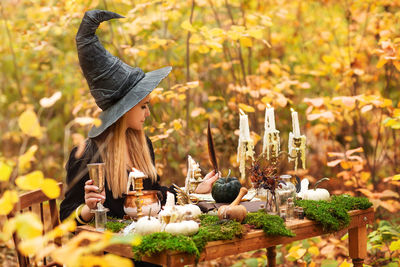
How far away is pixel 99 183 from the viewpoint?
2.42 m

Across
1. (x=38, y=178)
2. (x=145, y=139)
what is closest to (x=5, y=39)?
(x=145, y=139)

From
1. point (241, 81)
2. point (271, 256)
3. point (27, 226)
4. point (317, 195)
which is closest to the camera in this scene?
point (27, 226)

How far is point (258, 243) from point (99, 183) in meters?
0.79

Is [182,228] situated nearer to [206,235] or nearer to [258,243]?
[206,235]

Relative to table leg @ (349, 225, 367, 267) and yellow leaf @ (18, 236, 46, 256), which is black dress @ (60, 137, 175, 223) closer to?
table leg @ (349, 225, 367, 267)

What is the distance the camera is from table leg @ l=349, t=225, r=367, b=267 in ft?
9.85

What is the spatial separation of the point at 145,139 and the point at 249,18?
2.37 metres

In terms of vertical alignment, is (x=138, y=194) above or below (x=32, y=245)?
below

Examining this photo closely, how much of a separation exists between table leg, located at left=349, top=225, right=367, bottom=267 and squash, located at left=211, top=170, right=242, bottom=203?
0.77 meters

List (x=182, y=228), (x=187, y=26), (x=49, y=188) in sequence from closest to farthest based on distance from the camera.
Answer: (x=49, y=188) → (x=182, y=228) → (x=187, y=26)

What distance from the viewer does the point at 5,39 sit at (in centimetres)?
735

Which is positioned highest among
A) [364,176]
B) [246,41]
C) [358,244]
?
[246,41]

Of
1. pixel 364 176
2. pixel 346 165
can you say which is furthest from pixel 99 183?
pixel 364 176

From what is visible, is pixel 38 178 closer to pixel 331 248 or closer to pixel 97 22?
pixel 97 22
